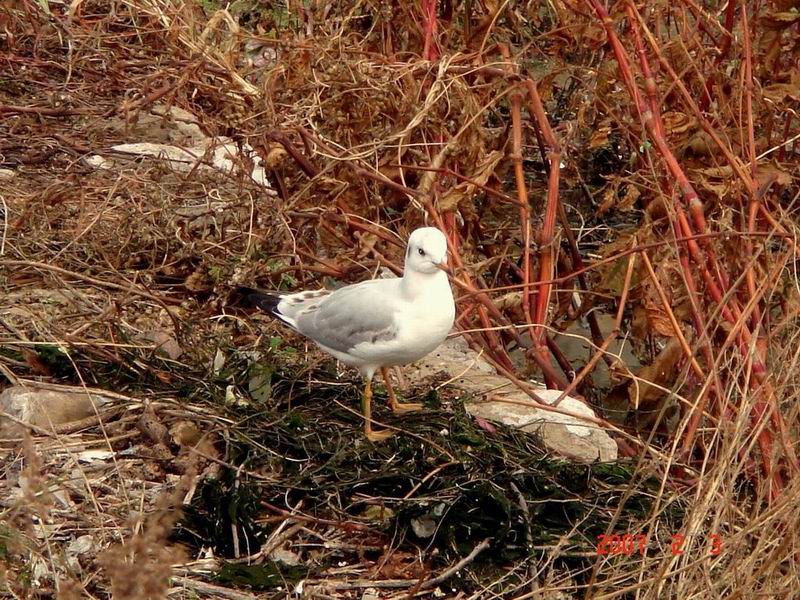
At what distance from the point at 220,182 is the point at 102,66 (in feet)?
6.01

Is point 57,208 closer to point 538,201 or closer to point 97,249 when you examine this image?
point 97,249

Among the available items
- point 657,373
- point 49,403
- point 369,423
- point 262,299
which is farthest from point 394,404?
point 49,403

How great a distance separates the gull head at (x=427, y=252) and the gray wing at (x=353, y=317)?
171 mm

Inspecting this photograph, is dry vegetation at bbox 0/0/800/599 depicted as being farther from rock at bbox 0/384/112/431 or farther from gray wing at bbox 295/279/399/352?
gray wing at bbox 295/279/399/352

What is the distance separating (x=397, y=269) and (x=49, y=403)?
4.33 ft

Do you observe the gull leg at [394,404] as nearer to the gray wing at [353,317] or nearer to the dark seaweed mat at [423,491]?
the dark seaweed mat at [423,491]

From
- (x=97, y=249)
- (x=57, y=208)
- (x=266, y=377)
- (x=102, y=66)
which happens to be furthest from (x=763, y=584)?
(x=102, y=66)

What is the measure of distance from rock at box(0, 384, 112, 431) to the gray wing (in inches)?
28.9

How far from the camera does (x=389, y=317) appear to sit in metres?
3.89

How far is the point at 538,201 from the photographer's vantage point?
269 inches
